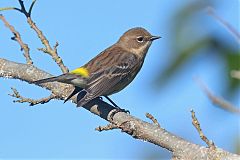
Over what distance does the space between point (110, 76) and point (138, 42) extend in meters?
1.29

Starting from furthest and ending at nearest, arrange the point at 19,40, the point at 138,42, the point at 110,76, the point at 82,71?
the point at 138,42, the point at 110,76, the point at 82,71, the point at 19,40

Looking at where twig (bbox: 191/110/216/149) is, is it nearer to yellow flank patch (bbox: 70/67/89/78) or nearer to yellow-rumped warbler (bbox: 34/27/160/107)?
yellow-rumped warbler (bbox: 34/27/160/107)

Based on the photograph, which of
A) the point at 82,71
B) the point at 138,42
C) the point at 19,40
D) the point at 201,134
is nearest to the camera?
the point at 201,134

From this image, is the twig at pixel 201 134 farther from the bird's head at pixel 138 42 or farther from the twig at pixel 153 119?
the bird's head at pixel 138 42

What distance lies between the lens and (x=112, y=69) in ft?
20.3

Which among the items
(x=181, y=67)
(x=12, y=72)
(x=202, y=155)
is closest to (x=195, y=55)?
(x=181, y=67)

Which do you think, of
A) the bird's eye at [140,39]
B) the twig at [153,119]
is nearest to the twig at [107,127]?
the twig at [153,119]

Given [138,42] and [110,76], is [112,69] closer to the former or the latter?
[110,76]

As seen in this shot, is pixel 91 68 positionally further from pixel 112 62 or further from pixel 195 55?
pixel 195 55

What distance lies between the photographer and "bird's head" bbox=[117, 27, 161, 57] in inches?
279

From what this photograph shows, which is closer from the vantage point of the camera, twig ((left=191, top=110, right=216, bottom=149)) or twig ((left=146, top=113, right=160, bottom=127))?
twig ((left=191, top=110, right=216, bottom=149))

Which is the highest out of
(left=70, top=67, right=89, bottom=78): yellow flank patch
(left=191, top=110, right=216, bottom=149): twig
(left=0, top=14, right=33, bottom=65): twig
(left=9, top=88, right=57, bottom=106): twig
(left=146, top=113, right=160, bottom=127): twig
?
(left=70, top=67, right=89, bottom=78): yellow flank patch

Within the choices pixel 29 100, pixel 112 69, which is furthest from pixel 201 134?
pixel 112 69

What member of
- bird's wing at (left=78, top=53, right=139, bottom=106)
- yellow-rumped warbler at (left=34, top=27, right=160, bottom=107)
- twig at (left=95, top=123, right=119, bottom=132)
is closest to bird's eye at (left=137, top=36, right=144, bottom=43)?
yellow-rumped warbler at (left=34, top=27, right=160, bottom=107)
